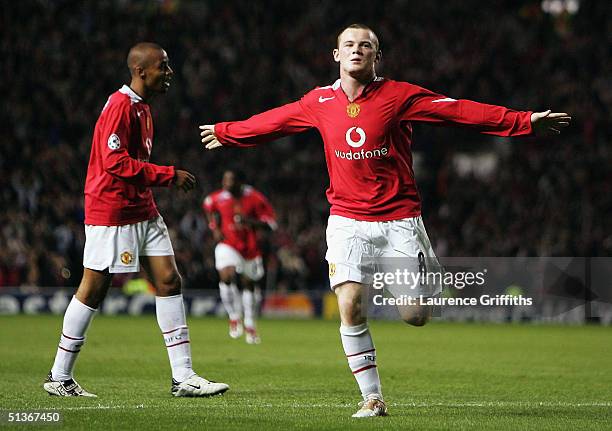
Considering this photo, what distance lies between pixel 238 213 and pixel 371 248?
31.4 ft

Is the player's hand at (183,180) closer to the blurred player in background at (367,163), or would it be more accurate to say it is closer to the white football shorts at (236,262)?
the blurred player in background at (367,163)

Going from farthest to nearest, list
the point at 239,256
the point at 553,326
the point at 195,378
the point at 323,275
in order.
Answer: the point at 323,275 < the point at 553,326 < the point at 239,256 < the point at 195,378

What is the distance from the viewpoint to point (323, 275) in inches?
935

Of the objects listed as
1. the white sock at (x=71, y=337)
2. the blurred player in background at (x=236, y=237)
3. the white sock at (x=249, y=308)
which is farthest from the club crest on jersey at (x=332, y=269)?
the blurred player in background at (x=236, y=237)

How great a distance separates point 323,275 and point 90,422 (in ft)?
56.4

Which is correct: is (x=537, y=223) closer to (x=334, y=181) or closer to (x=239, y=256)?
(x=239, y=256)

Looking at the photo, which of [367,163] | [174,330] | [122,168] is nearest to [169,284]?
[174,330]

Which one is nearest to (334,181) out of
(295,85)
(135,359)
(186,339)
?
(186,339)

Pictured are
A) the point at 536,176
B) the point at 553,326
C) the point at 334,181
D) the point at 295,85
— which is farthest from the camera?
the point at 295,85

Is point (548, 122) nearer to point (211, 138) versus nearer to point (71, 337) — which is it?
point (211, 138)

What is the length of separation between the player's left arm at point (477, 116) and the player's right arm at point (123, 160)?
5.75ft

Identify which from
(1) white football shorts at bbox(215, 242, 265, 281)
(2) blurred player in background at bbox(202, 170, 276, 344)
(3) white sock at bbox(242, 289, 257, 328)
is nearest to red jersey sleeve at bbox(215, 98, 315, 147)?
(3) white sock at bbox(242, 289, 257, 328)

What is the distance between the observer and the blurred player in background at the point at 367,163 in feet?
23.5

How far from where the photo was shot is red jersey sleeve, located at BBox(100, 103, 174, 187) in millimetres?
8039
